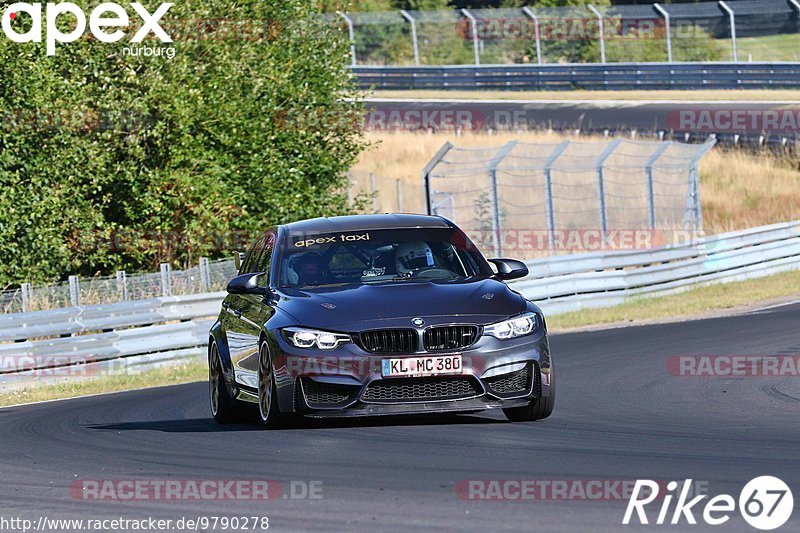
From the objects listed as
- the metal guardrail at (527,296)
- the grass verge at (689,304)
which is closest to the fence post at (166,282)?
the metal guardrail at (527,296)

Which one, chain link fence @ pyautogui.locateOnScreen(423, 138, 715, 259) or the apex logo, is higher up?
the apex logo

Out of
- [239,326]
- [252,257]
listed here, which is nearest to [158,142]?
[252,257]

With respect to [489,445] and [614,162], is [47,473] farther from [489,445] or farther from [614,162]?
[614,162]

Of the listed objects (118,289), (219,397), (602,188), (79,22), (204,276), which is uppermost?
(79,22)

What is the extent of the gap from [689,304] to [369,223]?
13711mm

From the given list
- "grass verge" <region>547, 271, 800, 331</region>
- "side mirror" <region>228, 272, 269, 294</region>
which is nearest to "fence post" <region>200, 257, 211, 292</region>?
"grass verge" <region>547, 271, 800, 331</region>

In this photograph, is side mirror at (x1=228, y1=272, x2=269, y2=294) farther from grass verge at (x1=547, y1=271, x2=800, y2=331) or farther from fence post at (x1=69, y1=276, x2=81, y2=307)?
grass verge at (x1=547, y1=271, x2=800, y2=331)

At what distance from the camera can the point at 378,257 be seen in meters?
11.0

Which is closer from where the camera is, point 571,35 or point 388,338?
point 388,338

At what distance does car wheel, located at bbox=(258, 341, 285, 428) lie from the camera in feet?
33.3

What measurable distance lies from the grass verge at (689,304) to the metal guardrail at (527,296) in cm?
33

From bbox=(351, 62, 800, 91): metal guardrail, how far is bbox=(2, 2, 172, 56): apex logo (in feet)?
80.3

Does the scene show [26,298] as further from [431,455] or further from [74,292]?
[431,455]

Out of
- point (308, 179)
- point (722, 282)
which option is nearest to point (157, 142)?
point (308, 179)
